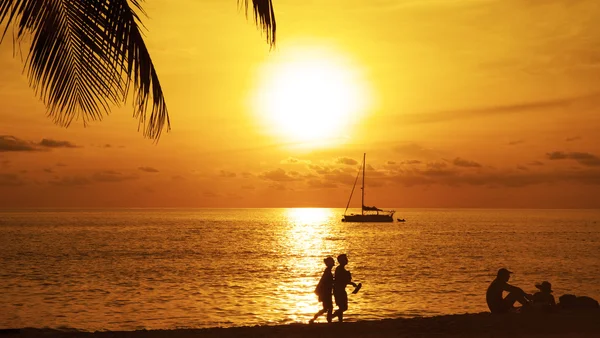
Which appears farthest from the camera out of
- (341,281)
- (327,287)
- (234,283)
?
(234,283)

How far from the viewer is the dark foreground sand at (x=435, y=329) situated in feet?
45.4

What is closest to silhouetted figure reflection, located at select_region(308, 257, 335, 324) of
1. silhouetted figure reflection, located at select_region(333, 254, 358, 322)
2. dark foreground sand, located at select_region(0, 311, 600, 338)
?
silhouetted figure reflection, located at select_region(333, 254, 358, 322)

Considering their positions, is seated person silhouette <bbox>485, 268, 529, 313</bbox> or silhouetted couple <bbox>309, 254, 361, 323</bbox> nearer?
silhouetted couple <bbox>309, 254, 361, 323</bbox>

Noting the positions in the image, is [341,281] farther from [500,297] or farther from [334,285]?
[500,297]

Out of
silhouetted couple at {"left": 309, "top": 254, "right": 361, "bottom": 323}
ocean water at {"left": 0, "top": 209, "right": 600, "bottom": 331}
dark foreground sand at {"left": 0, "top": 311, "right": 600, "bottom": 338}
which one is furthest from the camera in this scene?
ocean water at {"left": 0, "top": 209, "right": 600, "bottom": 331}

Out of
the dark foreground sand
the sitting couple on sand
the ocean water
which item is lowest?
the ocean water

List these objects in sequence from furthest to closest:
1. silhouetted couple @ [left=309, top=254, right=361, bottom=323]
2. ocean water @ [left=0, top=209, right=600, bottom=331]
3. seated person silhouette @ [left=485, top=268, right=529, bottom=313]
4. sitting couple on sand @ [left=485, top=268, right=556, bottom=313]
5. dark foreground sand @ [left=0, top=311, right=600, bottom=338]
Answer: ocean water @ [left=0, top=209, right=600, bottom=331], seated person silhouette @ [left=485, top=268, right=529, bottom=313], sitting couple on sand @ [left=485, top=268, right=556, bottom=313], silhouetted couple @ [left=309, top=254, right=361, bottom=323], dark foreground sand @ [left=0, top=311, right=600, bottom=338]

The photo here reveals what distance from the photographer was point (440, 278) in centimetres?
4844

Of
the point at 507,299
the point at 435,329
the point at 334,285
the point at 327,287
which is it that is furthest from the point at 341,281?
the point at 507,299

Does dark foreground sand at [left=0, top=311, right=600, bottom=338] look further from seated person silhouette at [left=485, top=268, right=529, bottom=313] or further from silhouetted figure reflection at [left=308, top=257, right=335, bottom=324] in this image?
seated person silhouette at [left=485, top=268, right=529, bottom=313]

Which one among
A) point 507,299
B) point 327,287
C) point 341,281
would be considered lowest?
point 507,299

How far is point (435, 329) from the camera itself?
1445 cm

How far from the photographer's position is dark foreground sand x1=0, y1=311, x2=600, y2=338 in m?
13.9

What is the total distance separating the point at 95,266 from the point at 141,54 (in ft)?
180
